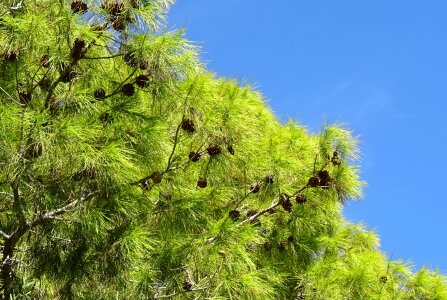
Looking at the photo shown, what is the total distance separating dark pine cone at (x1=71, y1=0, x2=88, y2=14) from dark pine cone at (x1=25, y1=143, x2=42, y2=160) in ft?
1.82

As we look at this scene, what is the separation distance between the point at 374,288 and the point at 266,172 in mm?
837

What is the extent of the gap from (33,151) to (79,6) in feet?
1.98

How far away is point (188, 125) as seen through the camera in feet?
8.82

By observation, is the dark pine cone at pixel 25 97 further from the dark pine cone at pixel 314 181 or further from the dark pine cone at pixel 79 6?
the dark pine cone at pixel 314 181

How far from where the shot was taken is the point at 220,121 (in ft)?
9.12

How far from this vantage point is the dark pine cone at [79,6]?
246cm

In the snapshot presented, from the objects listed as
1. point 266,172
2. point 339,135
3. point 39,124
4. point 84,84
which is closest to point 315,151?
point 339,135

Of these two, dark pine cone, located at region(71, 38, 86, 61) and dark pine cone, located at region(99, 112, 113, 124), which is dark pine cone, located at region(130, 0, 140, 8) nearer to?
dark pine cone, located at region(71, 38, 86, 61)

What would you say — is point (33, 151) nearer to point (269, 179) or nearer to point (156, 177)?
point (156, 177)

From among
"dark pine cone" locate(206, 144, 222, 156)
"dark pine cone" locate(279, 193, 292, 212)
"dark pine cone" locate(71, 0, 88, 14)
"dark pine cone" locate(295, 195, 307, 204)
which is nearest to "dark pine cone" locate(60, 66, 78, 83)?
"dark pine cone" locate(71, 0, 88, 14)

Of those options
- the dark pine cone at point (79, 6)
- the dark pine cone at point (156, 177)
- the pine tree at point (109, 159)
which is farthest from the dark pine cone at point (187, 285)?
the dark pine cone at point (79, 6)

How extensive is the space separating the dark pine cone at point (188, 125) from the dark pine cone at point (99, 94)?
35 cm

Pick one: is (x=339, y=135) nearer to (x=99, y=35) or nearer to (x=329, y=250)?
(x=329, y=250)

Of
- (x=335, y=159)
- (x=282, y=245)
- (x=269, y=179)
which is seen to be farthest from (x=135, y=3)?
(x=282, y=245)
